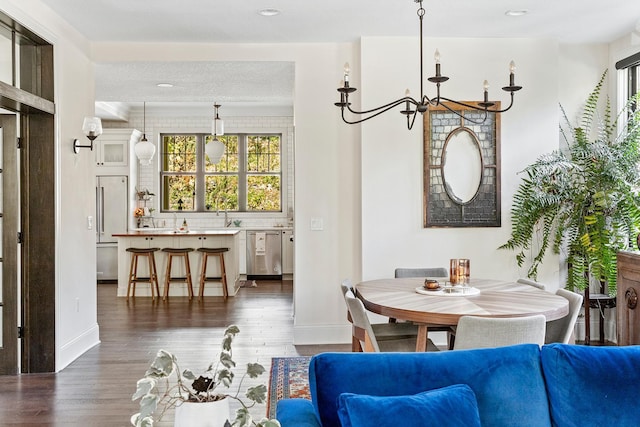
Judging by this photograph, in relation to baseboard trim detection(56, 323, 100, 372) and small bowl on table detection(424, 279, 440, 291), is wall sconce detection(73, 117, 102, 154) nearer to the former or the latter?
baseboard trim detection(56, 323, 100, 372)

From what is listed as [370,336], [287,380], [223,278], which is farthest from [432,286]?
[223,278]

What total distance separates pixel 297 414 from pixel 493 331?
1160 mm

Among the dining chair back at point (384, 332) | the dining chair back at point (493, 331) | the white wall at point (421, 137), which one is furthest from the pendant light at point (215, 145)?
the dining chair back at point (493, 331)

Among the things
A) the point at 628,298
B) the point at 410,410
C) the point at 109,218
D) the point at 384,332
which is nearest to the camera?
the point at 410,410

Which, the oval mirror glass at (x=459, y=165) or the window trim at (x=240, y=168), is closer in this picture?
the oval mirror glass at (x=459, y=165)

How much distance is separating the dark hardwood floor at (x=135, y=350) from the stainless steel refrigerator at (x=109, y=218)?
125cm

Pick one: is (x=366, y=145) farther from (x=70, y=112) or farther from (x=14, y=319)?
(x=14, y=319)

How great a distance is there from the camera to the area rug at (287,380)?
375cm

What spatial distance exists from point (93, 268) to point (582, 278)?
4164mm

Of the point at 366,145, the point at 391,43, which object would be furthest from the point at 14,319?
the point at 391,43

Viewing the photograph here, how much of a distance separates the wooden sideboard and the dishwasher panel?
615cm

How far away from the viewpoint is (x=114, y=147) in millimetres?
9375

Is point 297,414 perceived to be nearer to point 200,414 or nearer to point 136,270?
point 200,414

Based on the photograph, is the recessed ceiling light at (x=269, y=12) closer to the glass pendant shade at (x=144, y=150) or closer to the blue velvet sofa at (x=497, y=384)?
the blue velvet sofa at (x=497, y=384)
